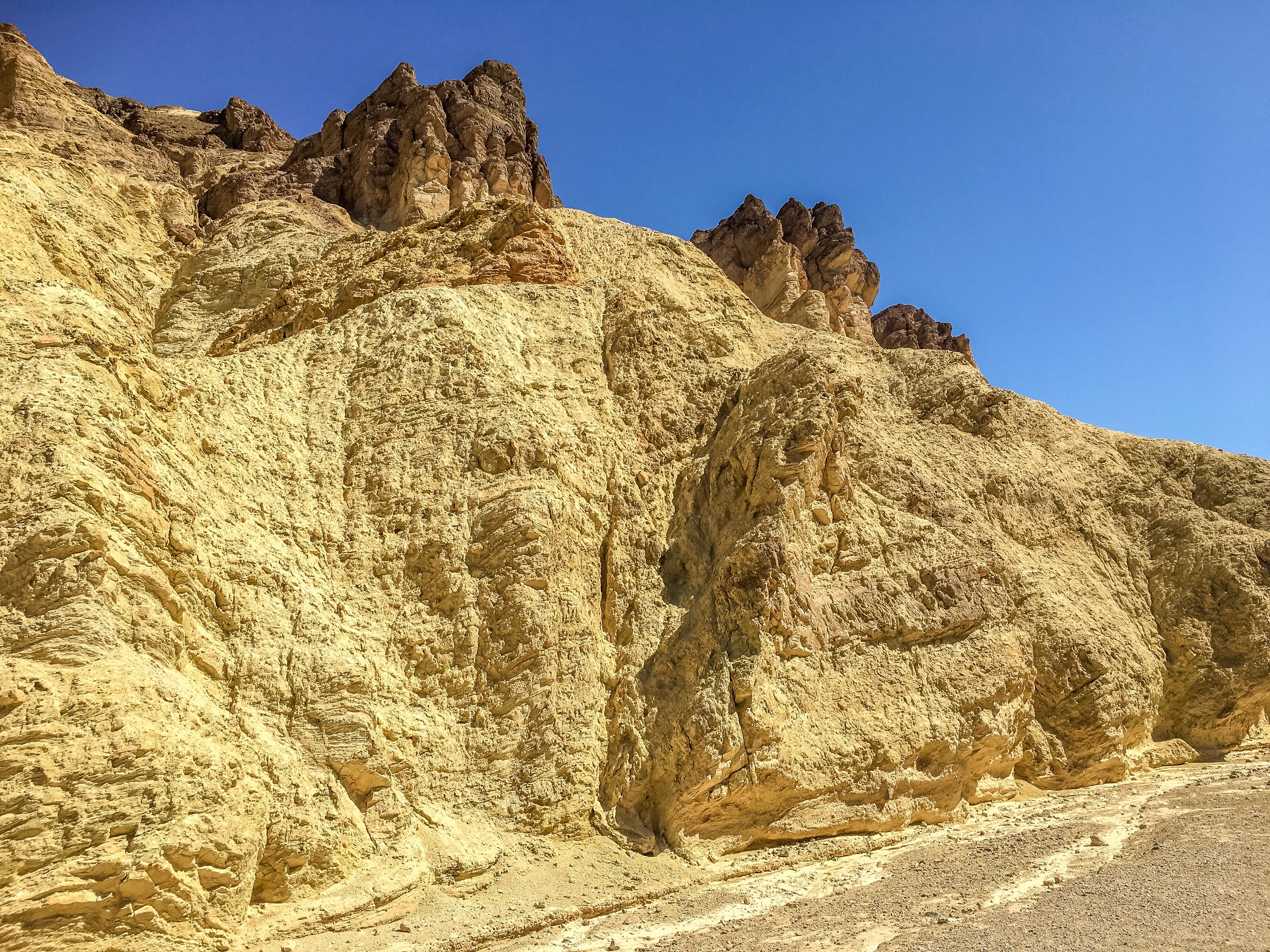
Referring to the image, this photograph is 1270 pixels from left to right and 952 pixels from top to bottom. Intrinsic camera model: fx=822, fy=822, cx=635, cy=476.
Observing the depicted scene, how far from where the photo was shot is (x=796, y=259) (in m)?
37.5

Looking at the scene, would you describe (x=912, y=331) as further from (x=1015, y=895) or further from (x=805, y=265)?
(x=1015, y=895)

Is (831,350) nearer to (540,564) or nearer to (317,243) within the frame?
(540,564)

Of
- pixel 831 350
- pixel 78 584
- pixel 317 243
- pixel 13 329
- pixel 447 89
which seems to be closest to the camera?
pixel 78 584

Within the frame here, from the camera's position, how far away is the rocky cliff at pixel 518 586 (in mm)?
7512

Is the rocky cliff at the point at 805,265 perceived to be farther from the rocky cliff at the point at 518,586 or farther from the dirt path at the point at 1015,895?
the dirt path at the point at 1015,895

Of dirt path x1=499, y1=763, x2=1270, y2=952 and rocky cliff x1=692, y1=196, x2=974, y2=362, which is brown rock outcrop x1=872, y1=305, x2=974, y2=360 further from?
dirt path x1=499, y1=763, x2=1270, y2=952

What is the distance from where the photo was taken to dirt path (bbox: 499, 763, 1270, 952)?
6879mm

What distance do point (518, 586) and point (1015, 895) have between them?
6621 millimetres

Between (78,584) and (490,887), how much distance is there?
5086 millimetres

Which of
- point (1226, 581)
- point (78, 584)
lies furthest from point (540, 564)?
point (1226, 581)

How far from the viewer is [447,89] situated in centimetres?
3244

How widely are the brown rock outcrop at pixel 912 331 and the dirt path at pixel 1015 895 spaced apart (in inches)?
1460

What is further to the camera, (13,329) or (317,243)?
Answer: (317,243)

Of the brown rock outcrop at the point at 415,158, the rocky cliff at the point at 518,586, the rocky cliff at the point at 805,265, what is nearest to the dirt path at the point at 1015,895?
the rocky cliff at the point at 518,586
